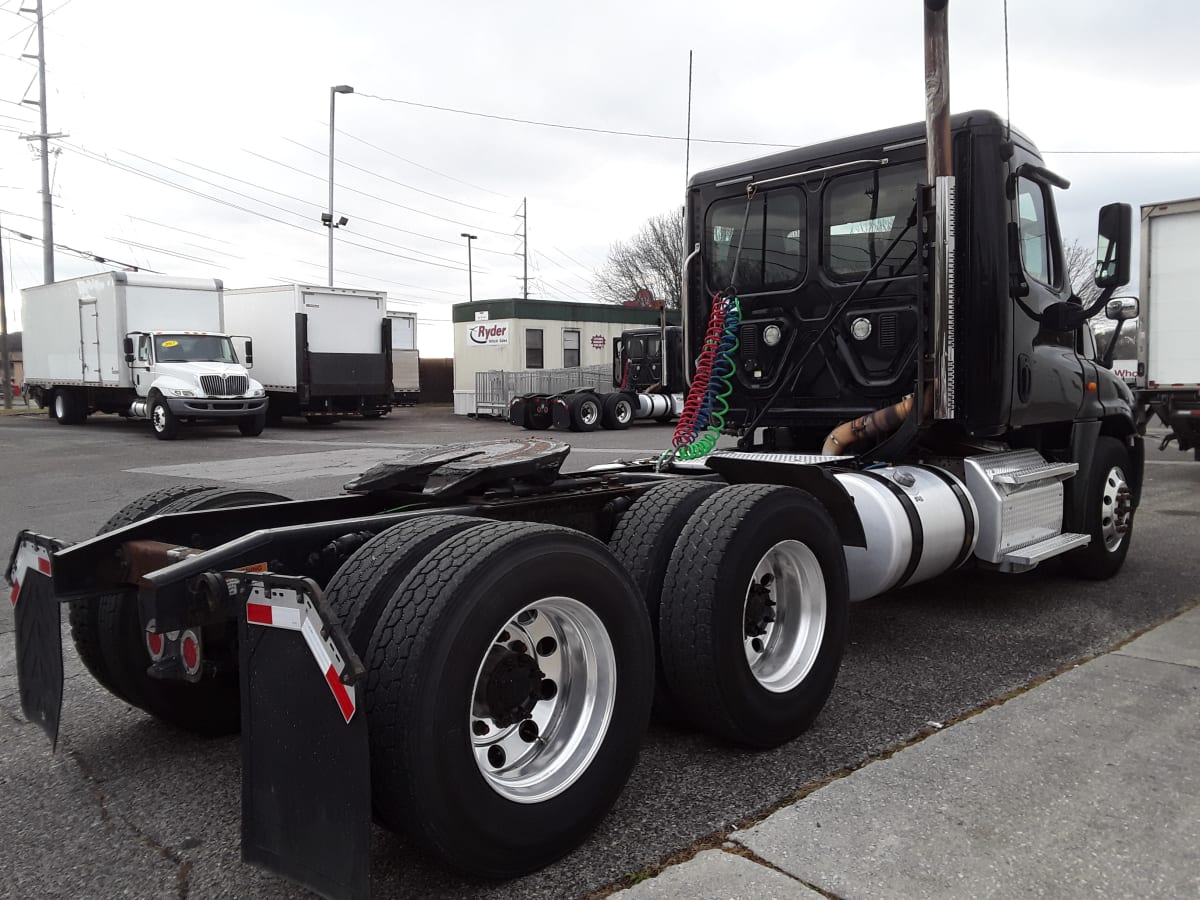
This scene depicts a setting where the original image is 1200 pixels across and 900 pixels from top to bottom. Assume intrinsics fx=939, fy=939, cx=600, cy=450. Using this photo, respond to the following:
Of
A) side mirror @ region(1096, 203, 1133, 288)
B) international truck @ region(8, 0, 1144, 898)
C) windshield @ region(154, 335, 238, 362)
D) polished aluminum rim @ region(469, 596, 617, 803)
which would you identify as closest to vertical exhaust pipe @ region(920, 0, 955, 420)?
international truck @ region(8, 0, 1144, 898)

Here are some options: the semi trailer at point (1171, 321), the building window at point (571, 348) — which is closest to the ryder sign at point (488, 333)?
the building window at point (571, 348)

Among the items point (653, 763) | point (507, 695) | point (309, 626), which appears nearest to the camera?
point (309, 626)

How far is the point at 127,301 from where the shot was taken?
2202 cm

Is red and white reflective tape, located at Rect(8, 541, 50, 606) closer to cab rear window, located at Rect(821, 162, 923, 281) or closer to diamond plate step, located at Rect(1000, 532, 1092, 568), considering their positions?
cab rear window, located at Rect(821, 162, 923, 281)

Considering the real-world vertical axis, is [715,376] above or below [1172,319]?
below

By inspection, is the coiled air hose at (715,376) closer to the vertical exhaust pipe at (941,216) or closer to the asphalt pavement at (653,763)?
the vertical exhaust pipe at (941,216)

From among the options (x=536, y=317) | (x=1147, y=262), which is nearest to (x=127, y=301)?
(x=536, y=317)

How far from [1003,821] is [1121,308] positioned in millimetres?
4447

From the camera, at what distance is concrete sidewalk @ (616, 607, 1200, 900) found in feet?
8.28

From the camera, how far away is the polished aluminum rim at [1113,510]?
6.17 meters

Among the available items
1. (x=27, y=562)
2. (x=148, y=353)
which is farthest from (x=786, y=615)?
(x=148, y=353)

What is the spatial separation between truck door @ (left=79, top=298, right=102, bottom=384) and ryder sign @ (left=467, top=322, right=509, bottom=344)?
1118 cm

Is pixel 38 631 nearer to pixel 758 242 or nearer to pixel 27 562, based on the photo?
pixel 27 562

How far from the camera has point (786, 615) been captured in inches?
147
